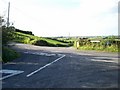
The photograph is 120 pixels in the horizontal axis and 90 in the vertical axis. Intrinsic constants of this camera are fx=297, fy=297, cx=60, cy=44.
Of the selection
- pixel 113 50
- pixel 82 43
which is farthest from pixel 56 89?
pixel 82 43

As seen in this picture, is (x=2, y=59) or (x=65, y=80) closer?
(x=65, y=80)

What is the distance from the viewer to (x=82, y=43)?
48.2 metres

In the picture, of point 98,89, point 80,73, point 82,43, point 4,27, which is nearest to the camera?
point 98,89

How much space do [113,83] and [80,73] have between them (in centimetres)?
359

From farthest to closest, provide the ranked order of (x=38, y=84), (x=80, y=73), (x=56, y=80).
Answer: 1. (x=80, y=73)
2. (x=56, y=80)
3. (x=38, y=84)

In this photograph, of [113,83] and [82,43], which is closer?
[113,83]

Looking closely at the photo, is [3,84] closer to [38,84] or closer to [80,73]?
[38,84]

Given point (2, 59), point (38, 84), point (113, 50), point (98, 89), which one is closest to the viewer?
point (98, 89)

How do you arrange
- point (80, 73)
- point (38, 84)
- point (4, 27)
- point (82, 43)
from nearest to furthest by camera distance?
point (38, 84) → point (80, 73) → point (4, 27) → point (82, 43)

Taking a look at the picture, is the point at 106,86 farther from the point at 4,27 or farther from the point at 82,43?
the point at 82,43

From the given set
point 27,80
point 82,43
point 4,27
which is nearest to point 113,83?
point 27,80

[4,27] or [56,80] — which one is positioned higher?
[4,27]

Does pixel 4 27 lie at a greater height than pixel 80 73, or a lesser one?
greater

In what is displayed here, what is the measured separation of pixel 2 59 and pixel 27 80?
30.3 feet
